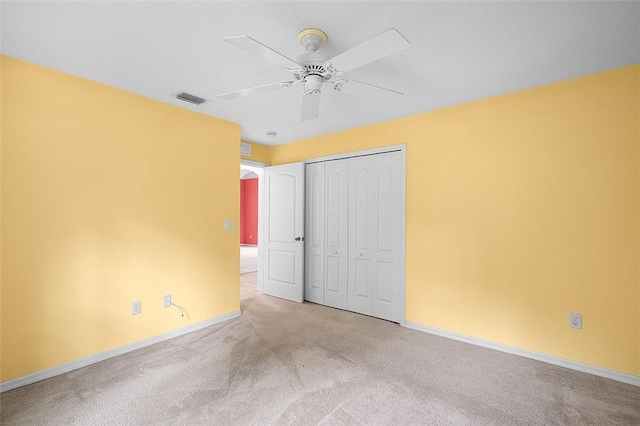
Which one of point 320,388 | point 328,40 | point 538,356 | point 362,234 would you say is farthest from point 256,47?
point 538,356

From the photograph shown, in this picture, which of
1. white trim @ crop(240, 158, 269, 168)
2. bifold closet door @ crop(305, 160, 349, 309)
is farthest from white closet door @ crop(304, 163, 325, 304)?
white trim @ crop(240, 158, 269, 168)

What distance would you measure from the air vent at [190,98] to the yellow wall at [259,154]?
1.43 metres

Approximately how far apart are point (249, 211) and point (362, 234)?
26.9 feet

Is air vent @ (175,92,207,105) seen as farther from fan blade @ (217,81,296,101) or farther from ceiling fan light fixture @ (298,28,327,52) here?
ceiling fan light fixture @ (298,28,327,52)

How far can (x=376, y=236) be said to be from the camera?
3.59 metres

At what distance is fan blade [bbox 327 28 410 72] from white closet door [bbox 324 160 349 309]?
2.19m

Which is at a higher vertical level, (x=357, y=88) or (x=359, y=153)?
(x=357, y=88)

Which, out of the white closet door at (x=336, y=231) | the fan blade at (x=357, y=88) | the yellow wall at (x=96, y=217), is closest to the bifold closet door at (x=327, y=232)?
the white closet door at (x=336, y=231)

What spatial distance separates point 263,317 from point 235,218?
1255mm

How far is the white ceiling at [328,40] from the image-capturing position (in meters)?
1.62

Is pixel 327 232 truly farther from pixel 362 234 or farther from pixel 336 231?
pixel 362 234

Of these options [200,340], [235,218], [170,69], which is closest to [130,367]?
[200,340]

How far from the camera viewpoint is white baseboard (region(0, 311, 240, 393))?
210 centimetres

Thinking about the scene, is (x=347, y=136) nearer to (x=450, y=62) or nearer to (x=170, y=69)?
(x=450, y=62)
